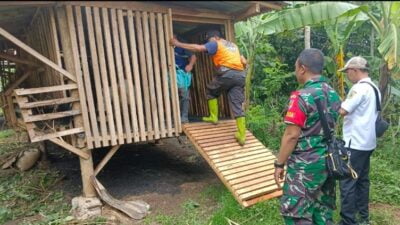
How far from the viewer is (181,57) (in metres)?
5.91

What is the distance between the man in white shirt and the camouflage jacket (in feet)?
2.36

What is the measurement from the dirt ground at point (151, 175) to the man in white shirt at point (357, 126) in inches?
84.0

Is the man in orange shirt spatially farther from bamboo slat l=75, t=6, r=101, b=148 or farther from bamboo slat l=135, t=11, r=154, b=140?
bamboo slat l=75, t=6, r=101, b=148

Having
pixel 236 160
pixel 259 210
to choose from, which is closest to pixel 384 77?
pixel 236 160

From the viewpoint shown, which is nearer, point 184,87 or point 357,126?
point 357,126

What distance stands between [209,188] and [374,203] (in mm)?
2223

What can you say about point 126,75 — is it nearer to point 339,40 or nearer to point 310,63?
point 310,63

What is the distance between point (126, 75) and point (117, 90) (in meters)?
0.24

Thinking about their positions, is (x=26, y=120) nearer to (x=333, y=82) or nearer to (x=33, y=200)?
(x=33, y=200)

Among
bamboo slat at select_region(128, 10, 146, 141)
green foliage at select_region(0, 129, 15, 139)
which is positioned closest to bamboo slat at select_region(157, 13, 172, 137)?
bamboo slat at select_region(128, 10, 146, 141)

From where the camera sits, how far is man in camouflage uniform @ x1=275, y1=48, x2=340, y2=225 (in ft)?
8.75

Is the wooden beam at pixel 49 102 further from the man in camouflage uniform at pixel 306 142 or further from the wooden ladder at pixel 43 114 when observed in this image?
the man in camouflage uniform at pixel 306 142

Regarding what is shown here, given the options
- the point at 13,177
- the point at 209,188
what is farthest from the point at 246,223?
the point at 13,177

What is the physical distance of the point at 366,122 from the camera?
11.3 feet
